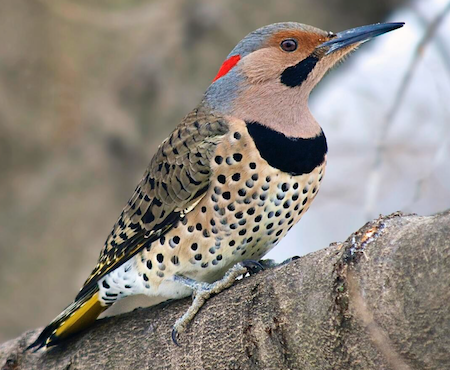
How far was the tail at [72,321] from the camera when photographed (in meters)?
2.71

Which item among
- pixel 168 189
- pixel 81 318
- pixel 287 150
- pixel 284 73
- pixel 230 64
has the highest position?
pixel 230 64

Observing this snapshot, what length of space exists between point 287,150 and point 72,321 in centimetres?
114

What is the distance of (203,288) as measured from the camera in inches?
97.9

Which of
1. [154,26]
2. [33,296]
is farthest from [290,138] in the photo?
[33,296]

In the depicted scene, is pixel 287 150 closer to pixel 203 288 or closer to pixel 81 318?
pixel 203 288

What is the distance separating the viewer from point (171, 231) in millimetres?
2744

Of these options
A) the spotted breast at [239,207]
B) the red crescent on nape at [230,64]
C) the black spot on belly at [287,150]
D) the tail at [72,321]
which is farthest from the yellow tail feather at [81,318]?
the red crescent on nape at [230,64]

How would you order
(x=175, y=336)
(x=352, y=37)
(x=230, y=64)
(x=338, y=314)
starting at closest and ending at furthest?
(x=338, y=314) < (x=175, y=336) < (x=352, y=37) < (x=230, y=64)

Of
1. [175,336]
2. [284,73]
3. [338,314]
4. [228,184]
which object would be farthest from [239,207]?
[338,314]

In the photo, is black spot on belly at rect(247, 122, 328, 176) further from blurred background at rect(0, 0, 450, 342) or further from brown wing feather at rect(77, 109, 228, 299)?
blurred background at rect(0, 0, 450, 342)

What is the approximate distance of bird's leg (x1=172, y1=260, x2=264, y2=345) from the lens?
2.32 meters

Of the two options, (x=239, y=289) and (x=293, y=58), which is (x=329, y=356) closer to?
(x=239, y=289)

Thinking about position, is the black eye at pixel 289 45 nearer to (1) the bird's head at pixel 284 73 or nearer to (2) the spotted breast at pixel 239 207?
(1) the bird's head at pixel 284 73

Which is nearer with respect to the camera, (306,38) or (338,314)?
(338,314)
